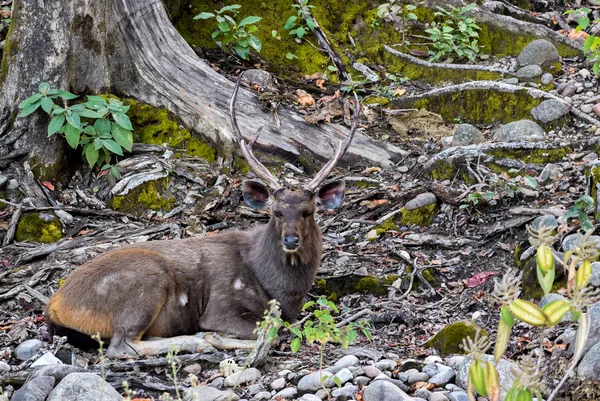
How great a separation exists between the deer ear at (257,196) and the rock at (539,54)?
5350 mm

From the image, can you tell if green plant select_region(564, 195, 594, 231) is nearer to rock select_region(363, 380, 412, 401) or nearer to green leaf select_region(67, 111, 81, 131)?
rock select_region(363, 380, 412, 401)

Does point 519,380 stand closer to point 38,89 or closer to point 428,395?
point 428,395

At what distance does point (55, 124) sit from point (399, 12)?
5446 millimetres

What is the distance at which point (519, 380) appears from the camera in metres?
3.24

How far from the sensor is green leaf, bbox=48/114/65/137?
902 cm

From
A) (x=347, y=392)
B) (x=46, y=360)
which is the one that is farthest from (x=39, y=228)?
(x=347, y=392)

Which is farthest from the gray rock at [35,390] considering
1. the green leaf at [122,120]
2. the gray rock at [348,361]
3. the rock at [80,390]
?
the green leaf at [122,120]

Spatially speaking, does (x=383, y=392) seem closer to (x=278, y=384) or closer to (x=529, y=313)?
(x=278, y=384)

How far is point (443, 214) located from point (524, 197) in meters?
0.80

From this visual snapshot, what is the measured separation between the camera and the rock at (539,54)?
11.4 m

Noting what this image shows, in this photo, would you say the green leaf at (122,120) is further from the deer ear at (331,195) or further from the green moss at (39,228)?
the deer ear at (331,195)

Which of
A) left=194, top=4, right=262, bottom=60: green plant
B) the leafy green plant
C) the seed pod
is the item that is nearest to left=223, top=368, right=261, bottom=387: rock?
the seed pod

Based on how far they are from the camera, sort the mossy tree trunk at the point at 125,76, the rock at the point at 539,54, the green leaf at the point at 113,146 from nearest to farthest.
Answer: the green leaf at the point at 113,146, the mossy tree trunk at the point at 125,76, the rock at the point at 539,54

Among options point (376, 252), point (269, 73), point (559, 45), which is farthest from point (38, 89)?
point (559, 45)
